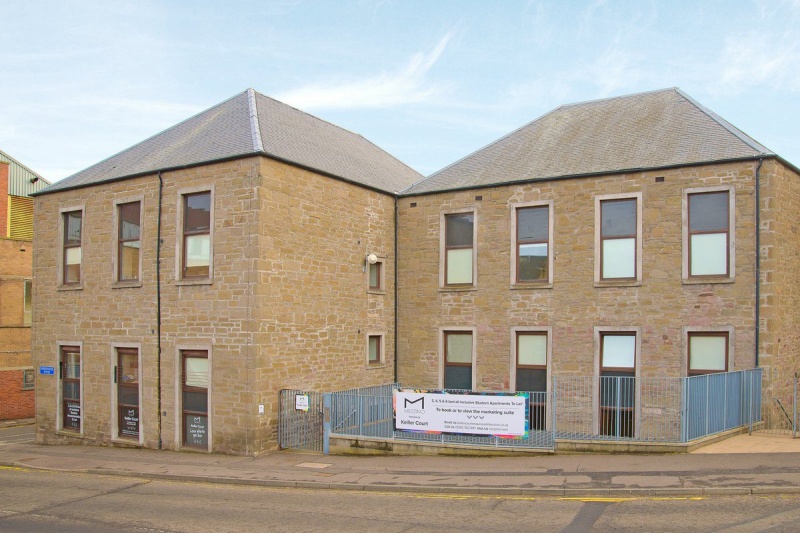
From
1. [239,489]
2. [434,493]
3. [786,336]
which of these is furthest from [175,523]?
[786,336]

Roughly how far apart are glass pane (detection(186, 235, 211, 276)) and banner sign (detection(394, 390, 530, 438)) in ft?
20.3

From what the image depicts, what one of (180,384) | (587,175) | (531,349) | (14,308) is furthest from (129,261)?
(14,308)

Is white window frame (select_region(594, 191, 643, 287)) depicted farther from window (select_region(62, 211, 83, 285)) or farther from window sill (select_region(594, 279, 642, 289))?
window (select_region(62, 211, 83, 285))

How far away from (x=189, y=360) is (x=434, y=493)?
8.74 m

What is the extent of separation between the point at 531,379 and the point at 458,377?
2.29 metres

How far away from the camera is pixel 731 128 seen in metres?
19.2

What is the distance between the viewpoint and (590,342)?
19.2 meters

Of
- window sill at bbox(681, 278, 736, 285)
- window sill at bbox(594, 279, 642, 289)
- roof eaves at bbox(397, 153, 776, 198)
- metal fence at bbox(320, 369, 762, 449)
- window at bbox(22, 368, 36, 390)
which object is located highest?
roof eaves at bbox(397, 153, 776, 198)

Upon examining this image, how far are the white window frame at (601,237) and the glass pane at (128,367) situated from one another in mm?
12924

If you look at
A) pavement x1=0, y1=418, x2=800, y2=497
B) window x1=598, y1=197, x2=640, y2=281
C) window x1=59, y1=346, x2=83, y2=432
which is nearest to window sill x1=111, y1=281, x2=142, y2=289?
window x1=59, y1=346, x2=83, y2=432

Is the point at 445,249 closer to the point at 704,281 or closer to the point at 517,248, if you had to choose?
the point at 517,248

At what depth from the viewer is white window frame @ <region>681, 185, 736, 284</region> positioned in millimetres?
17734

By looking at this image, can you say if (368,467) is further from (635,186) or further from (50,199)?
(50,199)

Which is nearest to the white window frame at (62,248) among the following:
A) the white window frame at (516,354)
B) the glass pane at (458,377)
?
the glass pane at (458,377)
